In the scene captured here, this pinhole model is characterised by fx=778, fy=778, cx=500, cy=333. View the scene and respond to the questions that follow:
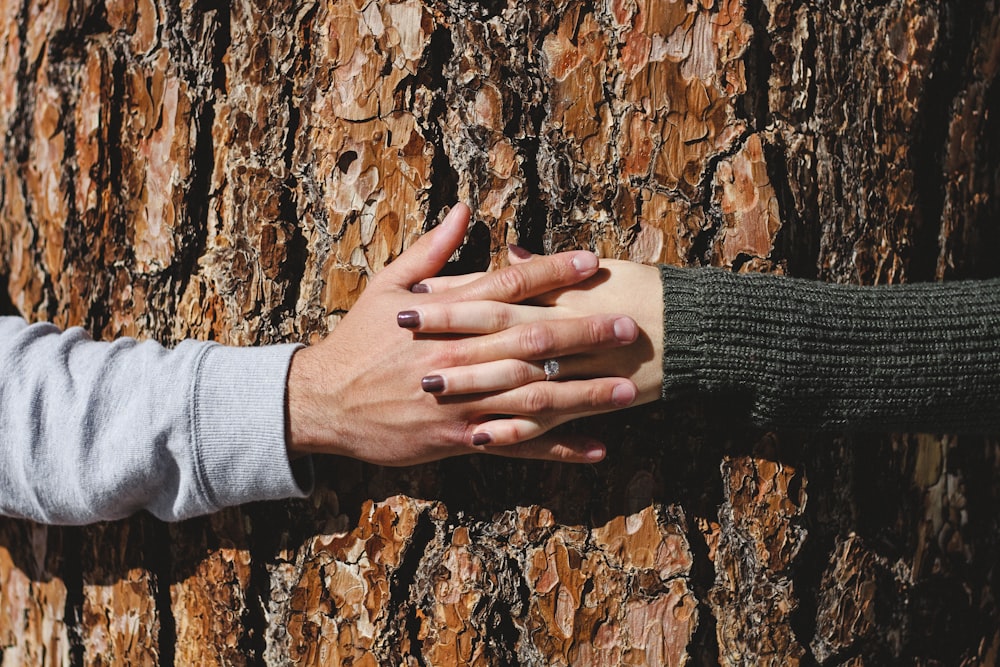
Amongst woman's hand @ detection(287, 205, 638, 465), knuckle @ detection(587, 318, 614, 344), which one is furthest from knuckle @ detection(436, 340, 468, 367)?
knuckle @ detection(587, 318, 614, 344)

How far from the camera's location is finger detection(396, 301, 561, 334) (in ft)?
4.30

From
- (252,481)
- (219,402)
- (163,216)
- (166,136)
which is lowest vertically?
(252,481)

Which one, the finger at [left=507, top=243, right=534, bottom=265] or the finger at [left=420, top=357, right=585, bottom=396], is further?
the finger at [left=507, top=243, right=534, bottom=265]

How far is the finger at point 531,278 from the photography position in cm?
133

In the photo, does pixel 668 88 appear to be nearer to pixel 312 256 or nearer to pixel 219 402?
pixel 312 256

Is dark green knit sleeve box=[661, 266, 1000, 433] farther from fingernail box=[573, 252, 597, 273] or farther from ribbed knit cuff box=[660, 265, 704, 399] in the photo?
fingernail box=[573, 252, 597, 273]

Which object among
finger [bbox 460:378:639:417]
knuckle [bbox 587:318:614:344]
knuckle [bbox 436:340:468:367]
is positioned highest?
knuckle [bbox 587:318:614:344]

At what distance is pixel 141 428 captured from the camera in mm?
1317

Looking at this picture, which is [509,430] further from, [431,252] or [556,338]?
[431,252]

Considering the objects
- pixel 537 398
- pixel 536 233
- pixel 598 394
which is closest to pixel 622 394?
pixel 598 394

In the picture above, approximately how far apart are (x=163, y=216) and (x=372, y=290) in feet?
1.70

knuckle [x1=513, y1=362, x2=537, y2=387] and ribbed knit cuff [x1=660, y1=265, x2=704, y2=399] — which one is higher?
ribbed knit cuff [x1=660, y1=265, x2=704, y2=399]

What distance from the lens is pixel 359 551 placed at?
1503 millimetres

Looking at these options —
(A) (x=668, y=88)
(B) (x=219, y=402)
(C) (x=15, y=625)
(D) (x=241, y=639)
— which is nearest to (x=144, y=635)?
(D) (x=241, y=639)
